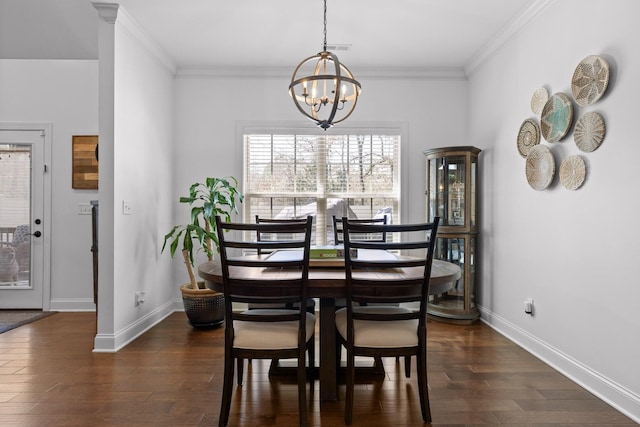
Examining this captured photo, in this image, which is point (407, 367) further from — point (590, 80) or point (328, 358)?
point (590, 80)

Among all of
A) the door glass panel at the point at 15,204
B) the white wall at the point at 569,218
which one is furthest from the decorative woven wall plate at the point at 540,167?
the door glass panel at the point at 15,204

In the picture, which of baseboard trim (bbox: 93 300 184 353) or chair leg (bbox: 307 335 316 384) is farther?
baseboard trim (bbox: 93 300 184 353)

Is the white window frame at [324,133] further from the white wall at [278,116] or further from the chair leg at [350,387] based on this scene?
the chair leg at [350,387]

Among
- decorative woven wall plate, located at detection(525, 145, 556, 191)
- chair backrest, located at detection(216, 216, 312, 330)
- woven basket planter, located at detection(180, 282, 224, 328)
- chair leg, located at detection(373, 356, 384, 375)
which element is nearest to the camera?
chair backrest, located at detection(216, 216, 312, 330)

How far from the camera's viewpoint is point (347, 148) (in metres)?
4.52

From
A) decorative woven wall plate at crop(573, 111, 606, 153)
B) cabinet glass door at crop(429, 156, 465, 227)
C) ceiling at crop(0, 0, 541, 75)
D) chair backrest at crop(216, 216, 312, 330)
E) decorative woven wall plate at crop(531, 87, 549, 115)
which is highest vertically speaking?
ceiling at crop(0, 0, 541, 75)

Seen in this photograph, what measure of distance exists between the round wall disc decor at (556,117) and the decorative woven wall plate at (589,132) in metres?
0.10

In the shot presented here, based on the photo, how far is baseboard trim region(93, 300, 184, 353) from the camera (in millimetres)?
3100

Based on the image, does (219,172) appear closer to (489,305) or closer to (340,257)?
(340,257)

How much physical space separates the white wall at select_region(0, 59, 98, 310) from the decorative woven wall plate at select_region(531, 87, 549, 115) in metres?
4.36

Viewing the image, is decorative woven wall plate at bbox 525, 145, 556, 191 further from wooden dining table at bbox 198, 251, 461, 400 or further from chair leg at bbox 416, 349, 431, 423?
chair leg at bbox 416, 349, 431, 423

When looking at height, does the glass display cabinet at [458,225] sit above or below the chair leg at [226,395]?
above

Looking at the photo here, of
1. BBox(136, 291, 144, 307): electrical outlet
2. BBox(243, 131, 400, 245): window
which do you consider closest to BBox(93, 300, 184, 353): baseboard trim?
BBox(136, 291, 144, 307): electrical outlet

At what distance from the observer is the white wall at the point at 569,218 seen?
220cm
